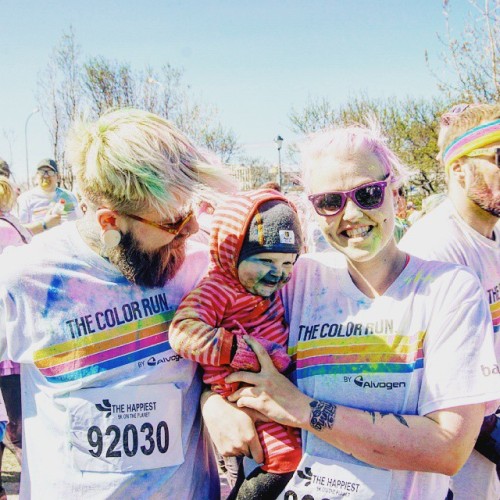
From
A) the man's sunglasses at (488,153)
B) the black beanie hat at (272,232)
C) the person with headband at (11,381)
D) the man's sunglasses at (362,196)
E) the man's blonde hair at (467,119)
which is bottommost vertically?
the person with headband at (11,381)

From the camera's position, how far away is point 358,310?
176 cm

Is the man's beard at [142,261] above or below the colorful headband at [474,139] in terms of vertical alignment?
below

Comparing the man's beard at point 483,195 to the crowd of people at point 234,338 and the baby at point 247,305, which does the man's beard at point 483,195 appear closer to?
the crowd of people at point 234,338

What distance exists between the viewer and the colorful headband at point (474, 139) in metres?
2.46

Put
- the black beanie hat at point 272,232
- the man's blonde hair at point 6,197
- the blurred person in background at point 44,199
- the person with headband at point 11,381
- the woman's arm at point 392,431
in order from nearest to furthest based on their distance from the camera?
the woman's arm at point 392,431, the black beanie hat at point 272,232, the person with headband at point 11,381, the man's blonde hair at point 6,197, the blurred person in background at point 44,199

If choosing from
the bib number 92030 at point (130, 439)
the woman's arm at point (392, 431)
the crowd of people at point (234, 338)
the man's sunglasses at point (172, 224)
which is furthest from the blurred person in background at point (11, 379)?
the woman's arm at point (392, 431)

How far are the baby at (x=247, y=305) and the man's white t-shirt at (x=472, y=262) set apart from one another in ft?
2.64

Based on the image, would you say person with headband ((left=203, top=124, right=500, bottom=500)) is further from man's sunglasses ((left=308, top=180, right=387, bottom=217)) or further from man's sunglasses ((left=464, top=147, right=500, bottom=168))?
man's sunglasses ((left=464, top=147, right=500, bottom=168))

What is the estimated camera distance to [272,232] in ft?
5.73

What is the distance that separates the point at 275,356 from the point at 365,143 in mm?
796

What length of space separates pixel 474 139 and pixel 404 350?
1.36m

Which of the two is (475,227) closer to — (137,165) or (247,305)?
(247,305)

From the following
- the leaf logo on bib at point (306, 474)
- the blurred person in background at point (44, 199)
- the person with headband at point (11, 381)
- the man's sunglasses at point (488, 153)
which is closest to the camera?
the leaf logo on bib at point (306, 474)

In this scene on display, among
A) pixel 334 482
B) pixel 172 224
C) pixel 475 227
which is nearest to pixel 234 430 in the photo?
pixel 334 482
